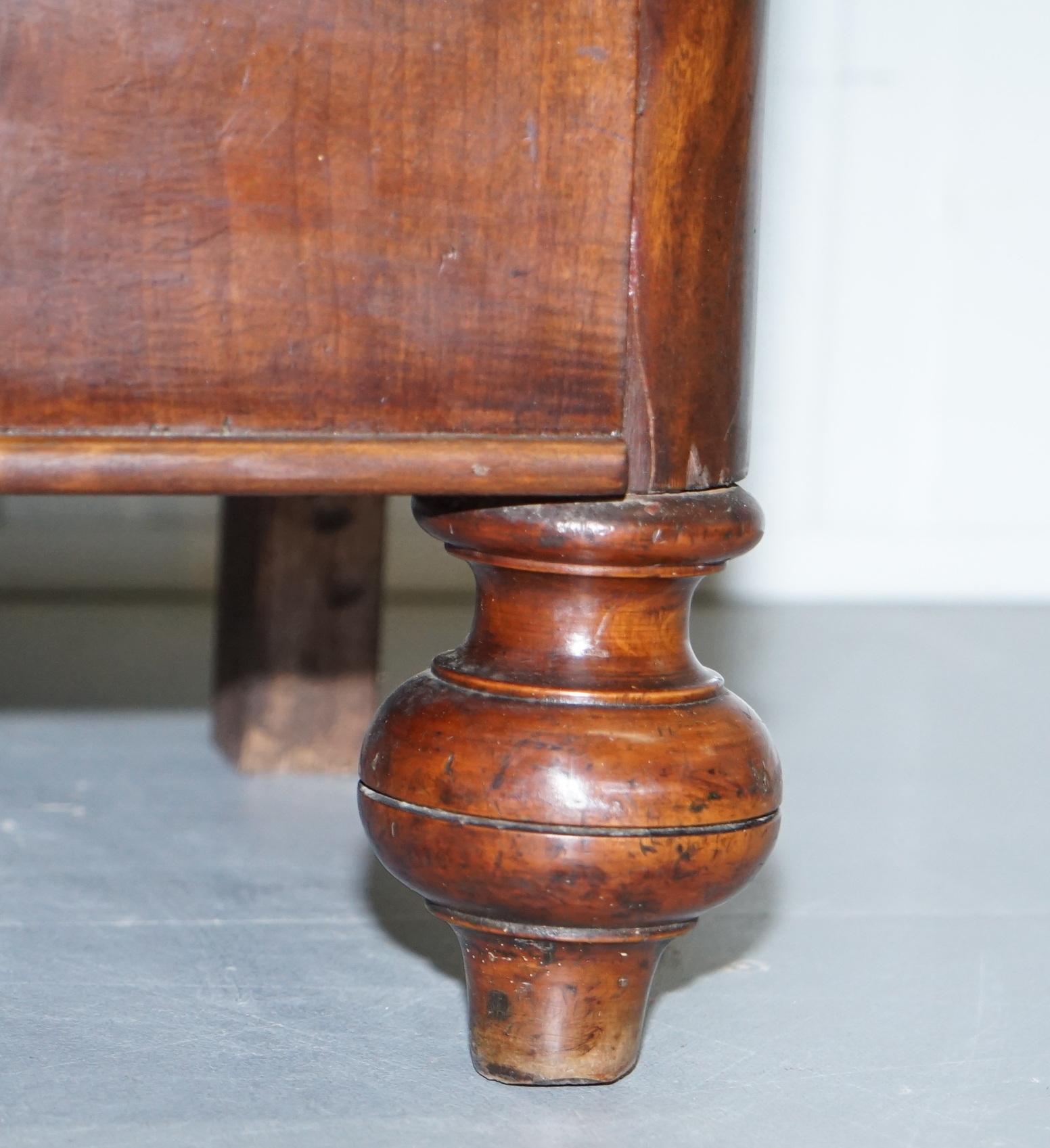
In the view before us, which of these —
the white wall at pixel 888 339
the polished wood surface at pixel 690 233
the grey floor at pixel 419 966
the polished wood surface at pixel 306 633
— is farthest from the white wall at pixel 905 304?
the polished wood surface at pixel 690 233

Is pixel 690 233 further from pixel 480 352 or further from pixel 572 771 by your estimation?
pixel 572 771

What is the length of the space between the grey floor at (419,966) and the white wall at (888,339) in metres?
0.87

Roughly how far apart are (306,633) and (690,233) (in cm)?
86

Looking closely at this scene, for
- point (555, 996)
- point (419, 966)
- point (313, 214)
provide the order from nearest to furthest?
point (313, 214), point (555, 996), point (419, 966)

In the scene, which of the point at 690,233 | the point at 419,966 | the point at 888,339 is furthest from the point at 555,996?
the point at 888,339

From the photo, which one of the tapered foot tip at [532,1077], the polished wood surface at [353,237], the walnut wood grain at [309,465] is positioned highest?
the polished wood surface at [353,237]

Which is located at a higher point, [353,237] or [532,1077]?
[353,237]

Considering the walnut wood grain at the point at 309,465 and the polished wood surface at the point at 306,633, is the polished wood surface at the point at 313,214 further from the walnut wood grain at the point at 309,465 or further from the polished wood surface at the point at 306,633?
the polished wood surface at the point at 306,633

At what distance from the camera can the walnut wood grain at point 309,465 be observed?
0.65 meters

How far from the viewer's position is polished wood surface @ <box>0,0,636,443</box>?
0.63 metres

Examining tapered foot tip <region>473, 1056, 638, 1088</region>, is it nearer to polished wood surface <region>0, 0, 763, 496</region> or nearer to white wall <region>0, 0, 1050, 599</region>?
polished wood surface <region>0, 0, 763, 496</region>

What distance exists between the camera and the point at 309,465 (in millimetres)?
671

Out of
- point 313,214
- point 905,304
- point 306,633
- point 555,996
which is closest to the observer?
point 313,214

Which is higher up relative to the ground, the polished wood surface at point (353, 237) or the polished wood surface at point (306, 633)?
the polished wood surface at point (353, 237)
